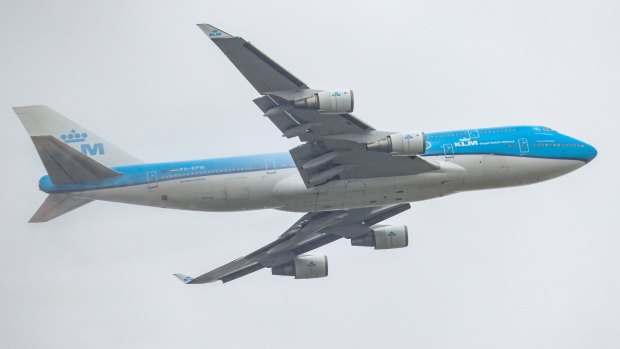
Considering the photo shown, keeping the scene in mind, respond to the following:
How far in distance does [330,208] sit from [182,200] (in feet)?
25.9

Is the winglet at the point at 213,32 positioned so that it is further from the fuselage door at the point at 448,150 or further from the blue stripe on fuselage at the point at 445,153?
the fuselage door at the point at 448,150

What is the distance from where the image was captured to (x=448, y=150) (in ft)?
196

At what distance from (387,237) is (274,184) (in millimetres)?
10056

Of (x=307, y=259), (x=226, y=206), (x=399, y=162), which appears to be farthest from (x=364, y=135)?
(x=307, y=259)

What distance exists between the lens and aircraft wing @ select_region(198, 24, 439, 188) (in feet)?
168

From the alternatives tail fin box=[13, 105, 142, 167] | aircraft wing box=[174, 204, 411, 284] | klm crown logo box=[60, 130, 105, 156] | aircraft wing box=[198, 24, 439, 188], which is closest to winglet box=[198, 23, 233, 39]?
aircraft wing box=[198, 24, 439, 188]

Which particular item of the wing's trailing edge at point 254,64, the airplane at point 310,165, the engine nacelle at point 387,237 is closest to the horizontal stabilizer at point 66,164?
the airplane at point 310,165

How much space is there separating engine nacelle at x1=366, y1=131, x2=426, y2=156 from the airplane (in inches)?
2.0

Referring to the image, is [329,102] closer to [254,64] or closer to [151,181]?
[254,64]

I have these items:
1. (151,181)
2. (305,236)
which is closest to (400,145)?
(305,236)

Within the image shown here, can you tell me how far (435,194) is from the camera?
59.1 m

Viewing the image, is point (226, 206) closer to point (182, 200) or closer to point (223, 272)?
point (182, 200)

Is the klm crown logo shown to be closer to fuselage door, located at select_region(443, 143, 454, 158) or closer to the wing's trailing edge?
the wing's trailing edge

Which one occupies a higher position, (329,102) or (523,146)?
(329,102)
